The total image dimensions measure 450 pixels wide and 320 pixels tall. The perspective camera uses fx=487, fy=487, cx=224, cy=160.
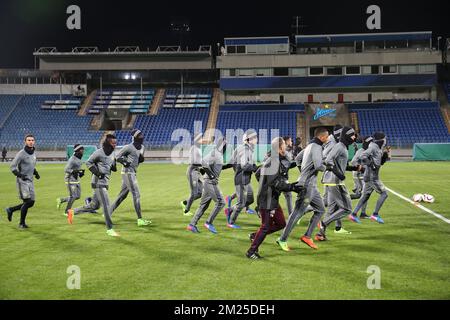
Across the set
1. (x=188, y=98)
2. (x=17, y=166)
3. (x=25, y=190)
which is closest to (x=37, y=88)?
(x=188, y=98)

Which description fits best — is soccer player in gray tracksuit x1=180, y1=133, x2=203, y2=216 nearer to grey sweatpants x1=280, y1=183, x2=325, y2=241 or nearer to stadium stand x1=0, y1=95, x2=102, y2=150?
grey sweatpants x1=280, y1=183, x2=325, y2=241

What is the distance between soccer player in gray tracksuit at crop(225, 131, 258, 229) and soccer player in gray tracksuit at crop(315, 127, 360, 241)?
76.4 inches

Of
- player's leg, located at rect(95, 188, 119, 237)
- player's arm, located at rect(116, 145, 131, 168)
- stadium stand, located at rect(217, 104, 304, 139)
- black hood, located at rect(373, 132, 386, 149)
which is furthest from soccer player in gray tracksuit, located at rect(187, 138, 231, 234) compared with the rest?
stadium stand, located at rect(217, 104, 304, 139)

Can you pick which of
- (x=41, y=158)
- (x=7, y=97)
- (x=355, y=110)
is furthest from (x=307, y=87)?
(x=7, y=97)

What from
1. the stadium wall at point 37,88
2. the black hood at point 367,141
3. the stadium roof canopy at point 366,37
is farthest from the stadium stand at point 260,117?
the black hood at point 367,141

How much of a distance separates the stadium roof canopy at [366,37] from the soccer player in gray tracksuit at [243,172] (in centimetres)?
5278

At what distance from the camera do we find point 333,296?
653cm

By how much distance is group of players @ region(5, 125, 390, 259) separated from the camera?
9008 mm

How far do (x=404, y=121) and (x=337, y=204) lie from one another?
164ft

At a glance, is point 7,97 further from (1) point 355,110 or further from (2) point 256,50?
(1) point 355,110

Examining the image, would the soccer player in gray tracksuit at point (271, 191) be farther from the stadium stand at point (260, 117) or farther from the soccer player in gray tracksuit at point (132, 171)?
the stadium stand at point (260, 117)
